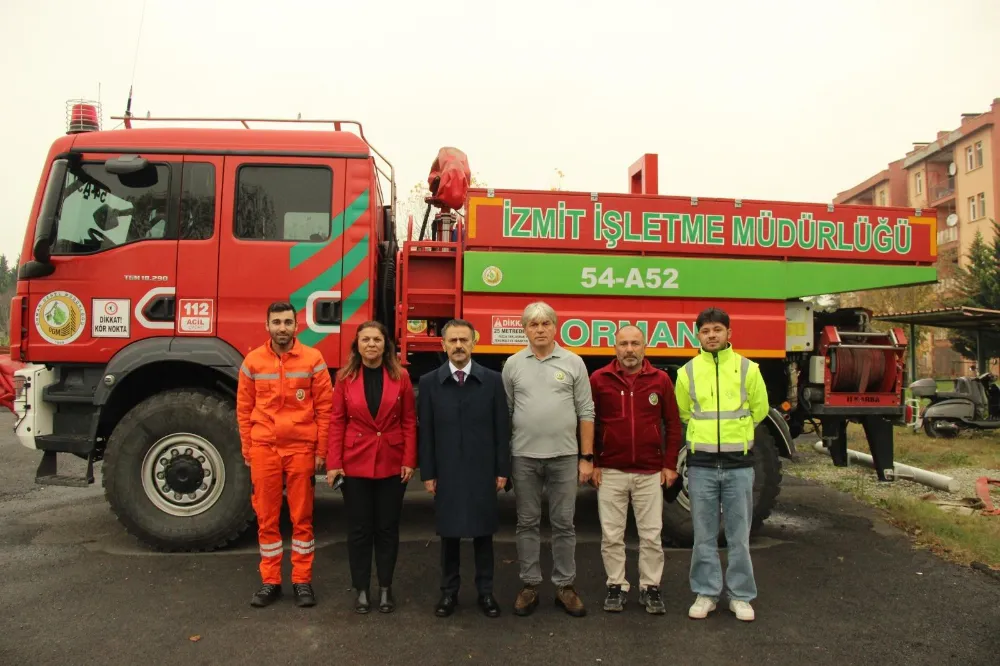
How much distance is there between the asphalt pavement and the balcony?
1766 inches

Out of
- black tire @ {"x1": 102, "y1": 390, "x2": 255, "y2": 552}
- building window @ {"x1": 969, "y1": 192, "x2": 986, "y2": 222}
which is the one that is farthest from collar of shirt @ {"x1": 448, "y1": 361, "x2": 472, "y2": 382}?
building window @ {"x1": 969, "y1": 192, "x2": 986, "y2": 222}

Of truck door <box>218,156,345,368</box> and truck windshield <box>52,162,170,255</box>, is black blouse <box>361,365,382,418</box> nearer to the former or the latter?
truck door <box>218,156,345,368</box>

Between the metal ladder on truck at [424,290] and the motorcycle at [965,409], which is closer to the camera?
the metal ladder on truck at [424,290]

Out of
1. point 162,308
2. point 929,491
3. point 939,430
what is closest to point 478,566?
point 162,308

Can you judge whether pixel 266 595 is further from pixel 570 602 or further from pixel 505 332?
pixel 505 332

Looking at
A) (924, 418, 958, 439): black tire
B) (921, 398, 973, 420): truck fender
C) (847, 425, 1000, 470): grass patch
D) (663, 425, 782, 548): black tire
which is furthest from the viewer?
(924, 418, 958, 439): black tire

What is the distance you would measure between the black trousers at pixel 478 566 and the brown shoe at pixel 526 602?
17 centimetres

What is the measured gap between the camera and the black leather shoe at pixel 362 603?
13.9 ft

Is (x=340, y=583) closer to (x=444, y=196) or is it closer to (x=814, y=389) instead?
(x=444, y=196)

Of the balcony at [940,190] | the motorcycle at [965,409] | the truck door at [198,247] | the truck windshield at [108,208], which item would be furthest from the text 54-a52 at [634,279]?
the balcony at [940,190]

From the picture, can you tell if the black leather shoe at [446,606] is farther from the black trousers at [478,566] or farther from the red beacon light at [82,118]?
the red beacon light at [82,118]

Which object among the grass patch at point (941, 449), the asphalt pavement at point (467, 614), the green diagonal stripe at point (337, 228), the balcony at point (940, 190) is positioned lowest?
the asphalt pavement at point (467, 614)

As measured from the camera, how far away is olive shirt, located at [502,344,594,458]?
4.23 meters

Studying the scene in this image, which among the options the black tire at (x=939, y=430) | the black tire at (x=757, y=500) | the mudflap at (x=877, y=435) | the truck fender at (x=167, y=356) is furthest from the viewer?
the black tire at (x=939, y=430)
